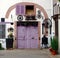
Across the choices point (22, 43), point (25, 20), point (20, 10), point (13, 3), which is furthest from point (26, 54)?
point (13, 3)

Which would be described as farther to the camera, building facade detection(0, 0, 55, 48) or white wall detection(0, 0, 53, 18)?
white wall detection(0, 0, 53, 18)

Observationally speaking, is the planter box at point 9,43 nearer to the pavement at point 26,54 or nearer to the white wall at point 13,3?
the white wall at point 13,3

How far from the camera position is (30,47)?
135ft

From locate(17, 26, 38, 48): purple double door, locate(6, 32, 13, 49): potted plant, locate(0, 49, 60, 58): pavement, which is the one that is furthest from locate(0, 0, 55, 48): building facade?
locate(0, 49, 60, 58): pavement

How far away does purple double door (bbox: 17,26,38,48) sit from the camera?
4128cm

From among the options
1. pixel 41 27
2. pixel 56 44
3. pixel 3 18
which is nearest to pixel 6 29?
pixel 3 18

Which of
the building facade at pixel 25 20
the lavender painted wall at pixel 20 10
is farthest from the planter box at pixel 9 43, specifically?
→ the lavender painted wall at pixel 20 10

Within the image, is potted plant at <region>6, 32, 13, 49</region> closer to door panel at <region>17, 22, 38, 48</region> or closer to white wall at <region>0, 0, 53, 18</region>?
door panel at <region>17, 22, 38, 48</region>

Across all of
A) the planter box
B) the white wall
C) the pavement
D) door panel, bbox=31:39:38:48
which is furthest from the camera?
the white wall

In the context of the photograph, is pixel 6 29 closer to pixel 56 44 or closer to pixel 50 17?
pixel 50 17

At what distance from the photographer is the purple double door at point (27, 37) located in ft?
135

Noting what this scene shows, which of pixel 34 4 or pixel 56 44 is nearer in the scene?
pixel 56 44

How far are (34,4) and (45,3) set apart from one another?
133 centimetres

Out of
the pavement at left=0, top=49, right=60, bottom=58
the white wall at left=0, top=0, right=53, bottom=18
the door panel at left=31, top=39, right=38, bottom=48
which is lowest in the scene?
the pavement at left=0, top=49, right=60, bottom=58
